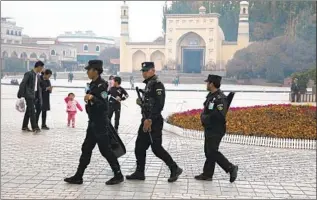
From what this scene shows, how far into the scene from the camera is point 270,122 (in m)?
9.25

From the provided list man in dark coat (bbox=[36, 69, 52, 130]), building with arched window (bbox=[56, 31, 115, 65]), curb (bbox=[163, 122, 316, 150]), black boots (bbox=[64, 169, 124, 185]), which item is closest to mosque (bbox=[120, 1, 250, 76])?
building with arched window (bbox=[56, 31, 115, 65])

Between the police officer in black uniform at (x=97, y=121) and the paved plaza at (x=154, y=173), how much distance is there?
0.18m

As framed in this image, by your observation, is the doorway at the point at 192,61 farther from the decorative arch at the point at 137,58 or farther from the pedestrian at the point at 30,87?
the pedestrian at the point at 30,87

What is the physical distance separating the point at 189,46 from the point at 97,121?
5088 centimetres

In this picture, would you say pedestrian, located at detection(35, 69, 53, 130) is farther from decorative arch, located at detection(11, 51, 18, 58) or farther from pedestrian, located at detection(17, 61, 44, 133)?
decorative arch, located at detection(11, 51, 18, 58)

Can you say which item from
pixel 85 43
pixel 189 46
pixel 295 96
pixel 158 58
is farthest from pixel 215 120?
pixel 85 43

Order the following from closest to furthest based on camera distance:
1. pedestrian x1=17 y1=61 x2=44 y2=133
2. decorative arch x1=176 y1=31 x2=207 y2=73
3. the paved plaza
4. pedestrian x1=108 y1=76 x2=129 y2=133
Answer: the paved plaza → pedestrian x1=17 y1=61 x2=44 y2=133 → pedestrian x1=108 y1=76 x2=129 y2=133 → decorative arch x1=176 y1=31 x2=207 y2=73

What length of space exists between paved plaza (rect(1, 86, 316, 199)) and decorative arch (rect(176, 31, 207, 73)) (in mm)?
46791

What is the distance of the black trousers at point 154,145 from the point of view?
5.30m

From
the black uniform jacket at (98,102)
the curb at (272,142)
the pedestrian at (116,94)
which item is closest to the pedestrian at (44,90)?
the pedestrian at (116,94)

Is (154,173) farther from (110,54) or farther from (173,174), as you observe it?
(110,54)

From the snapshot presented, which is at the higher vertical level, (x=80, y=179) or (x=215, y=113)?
(x=215, y=113)

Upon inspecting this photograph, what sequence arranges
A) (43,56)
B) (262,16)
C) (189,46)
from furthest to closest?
(43,56), (189,46), (262,16)

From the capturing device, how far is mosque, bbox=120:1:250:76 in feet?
175
